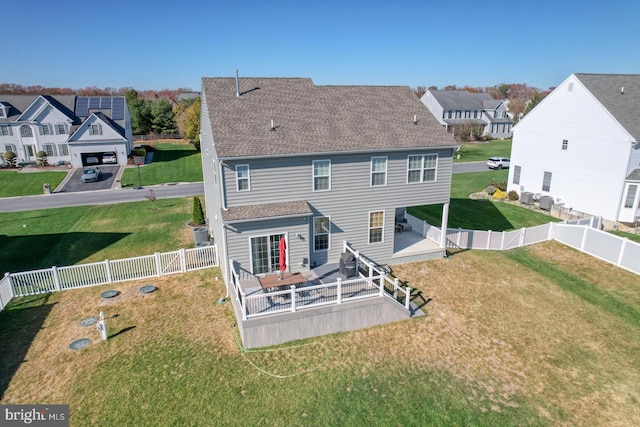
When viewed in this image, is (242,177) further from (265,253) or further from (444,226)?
(444,226)

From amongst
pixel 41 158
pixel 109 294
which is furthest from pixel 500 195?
pixel 41 158

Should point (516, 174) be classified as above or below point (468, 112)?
below

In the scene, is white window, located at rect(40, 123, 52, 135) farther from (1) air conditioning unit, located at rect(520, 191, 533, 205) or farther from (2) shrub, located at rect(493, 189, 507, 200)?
(1) air conditioning unit, located at rect(520, 191, 533, 205)

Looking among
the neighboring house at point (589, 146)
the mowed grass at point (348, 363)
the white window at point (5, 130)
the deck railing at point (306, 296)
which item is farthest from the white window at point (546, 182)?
the white window at point (5, 130)

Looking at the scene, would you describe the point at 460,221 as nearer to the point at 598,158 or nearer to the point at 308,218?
the point at 598,158

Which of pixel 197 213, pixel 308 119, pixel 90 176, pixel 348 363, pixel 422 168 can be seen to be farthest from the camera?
pixel 90 176

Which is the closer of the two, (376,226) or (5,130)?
(376,226)

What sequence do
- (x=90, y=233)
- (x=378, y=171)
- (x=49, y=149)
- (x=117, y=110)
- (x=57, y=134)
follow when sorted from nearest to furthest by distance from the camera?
1. (x=378, y=171)
2. (x=90, y=233)
3. (x=49, y=149)
4. (x=57, y=134)
5. (x=117, y=110)
